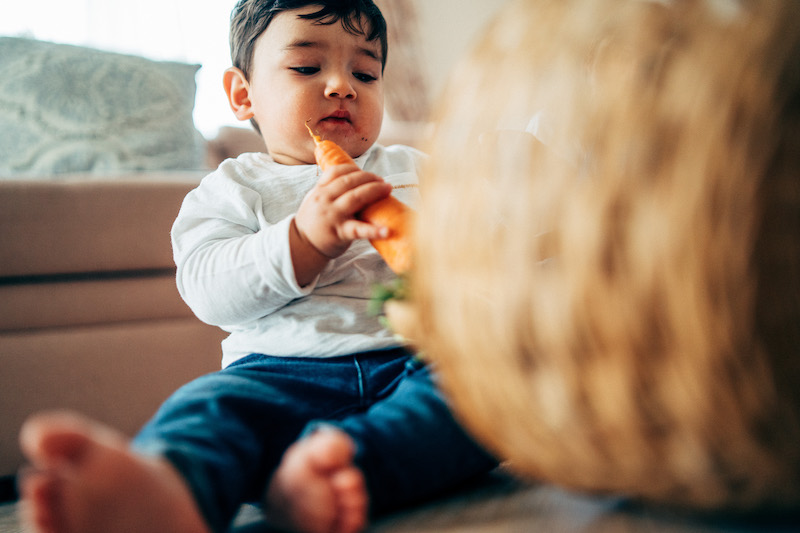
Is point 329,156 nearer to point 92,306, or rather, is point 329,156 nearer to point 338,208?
point 338,208

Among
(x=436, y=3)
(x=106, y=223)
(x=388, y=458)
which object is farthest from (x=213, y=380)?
(x=436, y=3)

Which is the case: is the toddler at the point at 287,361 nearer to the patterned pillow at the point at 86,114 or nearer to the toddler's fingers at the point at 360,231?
the toddler's fingers at the point at 360,231

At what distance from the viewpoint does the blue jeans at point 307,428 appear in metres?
0.49

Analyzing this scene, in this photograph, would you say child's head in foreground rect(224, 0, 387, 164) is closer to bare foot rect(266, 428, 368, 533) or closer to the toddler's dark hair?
the toddler's dark hair

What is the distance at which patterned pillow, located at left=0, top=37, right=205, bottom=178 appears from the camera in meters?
1.47

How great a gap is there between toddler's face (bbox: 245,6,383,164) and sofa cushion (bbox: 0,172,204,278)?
14.2 inches

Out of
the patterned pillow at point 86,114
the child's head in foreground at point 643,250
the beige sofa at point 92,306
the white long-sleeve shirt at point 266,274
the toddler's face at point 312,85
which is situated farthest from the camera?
the patterned pillow at point 86,114

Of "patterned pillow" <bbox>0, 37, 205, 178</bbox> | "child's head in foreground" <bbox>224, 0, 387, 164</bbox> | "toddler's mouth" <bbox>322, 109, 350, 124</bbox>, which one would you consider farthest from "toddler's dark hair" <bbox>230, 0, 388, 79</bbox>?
"patterned pillow" <bbox>0, 37, 205, 178</bbox>

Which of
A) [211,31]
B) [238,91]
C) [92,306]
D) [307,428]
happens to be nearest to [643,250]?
[307,428]

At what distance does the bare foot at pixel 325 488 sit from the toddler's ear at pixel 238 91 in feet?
2.01

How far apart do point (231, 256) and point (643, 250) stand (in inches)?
19.7

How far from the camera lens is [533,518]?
0.48 m

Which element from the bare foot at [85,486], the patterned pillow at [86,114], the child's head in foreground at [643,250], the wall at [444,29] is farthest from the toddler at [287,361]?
the wall at [444,29]

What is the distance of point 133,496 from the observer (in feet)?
1.23
